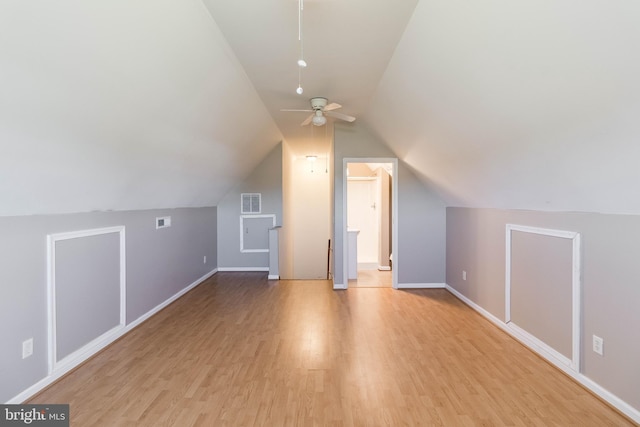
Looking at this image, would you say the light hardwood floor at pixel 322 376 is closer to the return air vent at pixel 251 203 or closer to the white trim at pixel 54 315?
the white trim at pixel 54 315

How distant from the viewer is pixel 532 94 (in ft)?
6.38

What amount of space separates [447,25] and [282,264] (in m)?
5.02

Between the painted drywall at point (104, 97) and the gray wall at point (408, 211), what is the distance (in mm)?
1975

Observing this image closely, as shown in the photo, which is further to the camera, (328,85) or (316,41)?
(328,85)

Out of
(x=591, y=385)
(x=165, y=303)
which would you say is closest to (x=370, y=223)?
(x=165, y=303)

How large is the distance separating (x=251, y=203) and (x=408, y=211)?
10.4 ft

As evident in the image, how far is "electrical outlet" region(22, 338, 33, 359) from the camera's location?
221 cm

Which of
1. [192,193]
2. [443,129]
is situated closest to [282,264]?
[192,193]

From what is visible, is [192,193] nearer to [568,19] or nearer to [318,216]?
[318,216]

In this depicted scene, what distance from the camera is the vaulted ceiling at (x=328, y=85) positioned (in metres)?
1.55

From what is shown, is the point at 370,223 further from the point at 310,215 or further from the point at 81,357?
the point at 81,357

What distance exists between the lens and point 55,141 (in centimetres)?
202

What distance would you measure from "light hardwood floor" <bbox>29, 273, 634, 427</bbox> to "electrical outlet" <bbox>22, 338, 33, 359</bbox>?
33cm

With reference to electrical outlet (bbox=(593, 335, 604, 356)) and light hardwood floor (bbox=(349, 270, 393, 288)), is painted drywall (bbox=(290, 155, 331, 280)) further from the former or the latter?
electrical outlet (bbox=(593, 335, 604, 356))
